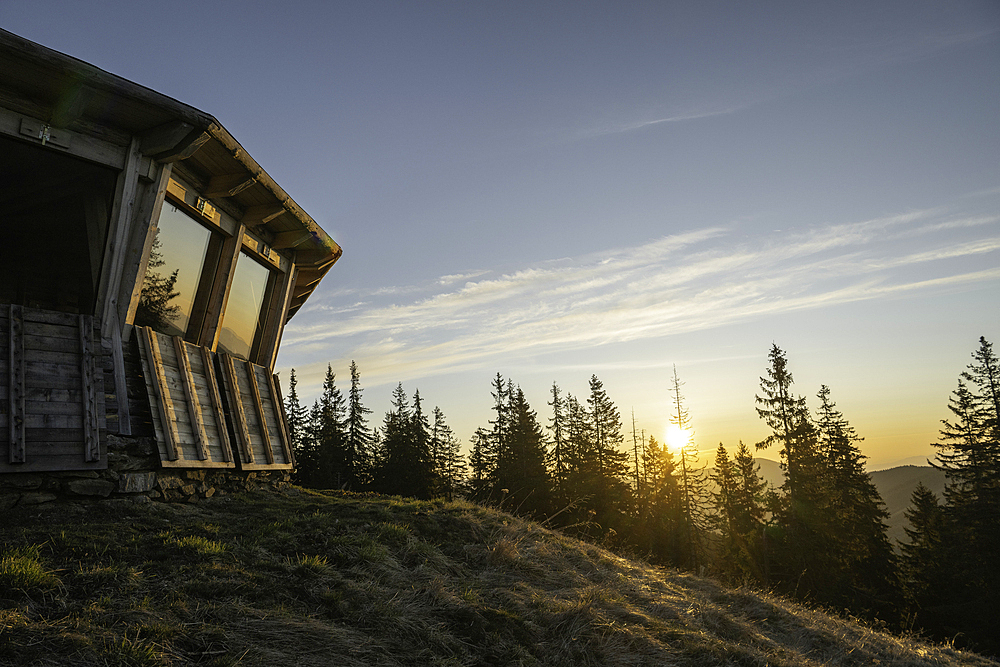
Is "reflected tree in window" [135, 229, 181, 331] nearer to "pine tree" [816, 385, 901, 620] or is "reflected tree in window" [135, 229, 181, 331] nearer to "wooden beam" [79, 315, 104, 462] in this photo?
"wooden beam" [79, 315, 104, 462]

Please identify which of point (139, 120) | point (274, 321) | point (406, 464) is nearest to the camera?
point (139, 120)

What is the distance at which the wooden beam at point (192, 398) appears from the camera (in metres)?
9.28

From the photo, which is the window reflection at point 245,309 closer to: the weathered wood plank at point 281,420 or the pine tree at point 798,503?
the weathered wood plank at point 281,420

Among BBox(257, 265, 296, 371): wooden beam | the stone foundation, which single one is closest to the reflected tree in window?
the stone foundation

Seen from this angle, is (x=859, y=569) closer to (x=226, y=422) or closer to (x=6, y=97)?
(x=226, y=422)

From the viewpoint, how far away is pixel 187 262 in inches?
401

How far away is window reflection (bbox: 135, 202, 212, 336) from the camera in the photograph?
30.7 feet

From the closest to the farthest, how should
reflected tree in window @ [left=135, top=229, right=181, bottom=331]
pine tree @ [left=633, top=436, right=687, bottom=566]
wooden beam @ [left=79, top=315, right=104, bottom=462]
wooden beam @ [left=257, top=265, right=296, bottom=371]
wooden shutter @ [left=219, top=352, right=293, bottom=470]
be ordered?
wooden beam @ [left=79, top=315, right=104, bottom=462]
reflected tree in window @ [left=135, top=229, right=181, bottom=331]
wooden shutter @ [left=219, top=352, right=293, bottom=470]
wooden beam @ [left=257, top=265, right=296, bottom=371]
pine tree @ [left=633, top=436, right=687, bottom=566]

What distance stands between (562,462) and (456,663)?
150ft

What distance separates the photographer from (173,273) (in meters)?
9.90

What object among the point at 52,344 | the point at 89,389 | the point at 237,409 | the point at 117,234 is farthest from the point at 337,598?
the point at 237,409

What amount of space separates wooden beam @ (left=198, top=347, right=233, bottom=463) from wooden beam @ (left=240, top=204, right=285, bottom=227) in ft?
8.29

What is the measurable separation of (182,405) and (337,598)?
5.36 m

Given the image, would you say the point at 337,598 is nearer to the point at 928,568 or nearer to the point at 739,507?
the point at 928,568
